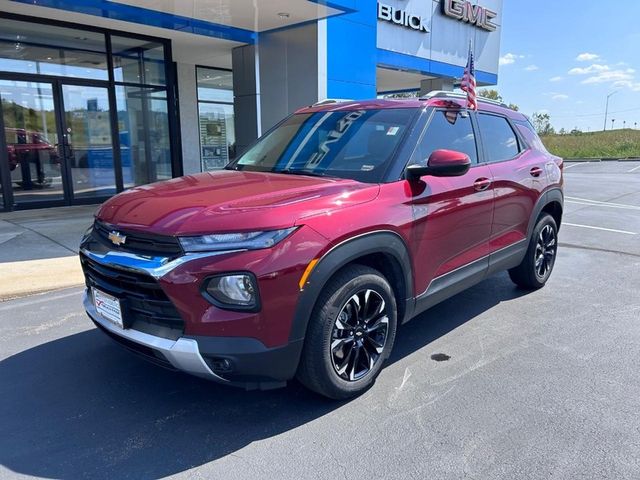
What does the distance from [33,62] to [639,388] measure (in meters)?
10.6

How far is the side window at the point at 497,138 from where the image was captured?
4.38 metres

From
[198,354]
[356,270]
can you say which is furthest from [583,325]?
[198,354]

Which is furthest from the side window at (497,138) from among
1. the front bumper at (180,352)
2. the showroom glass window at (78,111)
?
the showroom glass window at (78,111)

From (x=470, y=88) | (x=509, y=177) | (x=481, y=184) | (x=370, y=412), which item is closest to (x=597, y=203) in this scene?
(x=509, y=177)

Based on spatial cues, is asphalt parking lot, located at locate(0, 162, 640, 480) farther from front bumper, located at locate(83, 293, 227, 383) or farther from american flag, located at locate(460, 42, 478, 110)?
american flag, located at locate(460, 42, 478, 110)

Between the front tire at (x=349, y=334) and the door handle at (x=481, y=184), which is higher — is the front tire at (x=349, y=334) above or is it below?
below

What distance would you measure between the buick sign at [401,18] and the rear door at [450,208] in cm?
1105

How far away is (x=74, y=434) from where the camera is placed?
2.78 m

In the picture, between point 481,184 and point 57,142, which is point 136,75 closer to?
point 57,142

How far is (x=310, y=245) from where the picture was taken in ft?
8.68

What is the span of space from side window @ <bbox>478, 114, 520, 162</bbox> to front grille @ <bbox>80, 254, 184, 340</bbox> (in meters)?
3.01

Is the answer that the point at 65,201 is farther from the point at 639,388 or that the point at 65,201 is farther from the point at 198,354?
the point at 639,388

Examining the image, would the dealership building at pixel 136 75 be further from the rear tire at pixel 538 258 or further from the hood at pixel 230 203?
the hood at pixel 230 203

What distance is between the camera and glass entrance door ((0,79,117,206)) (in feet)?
30.7
